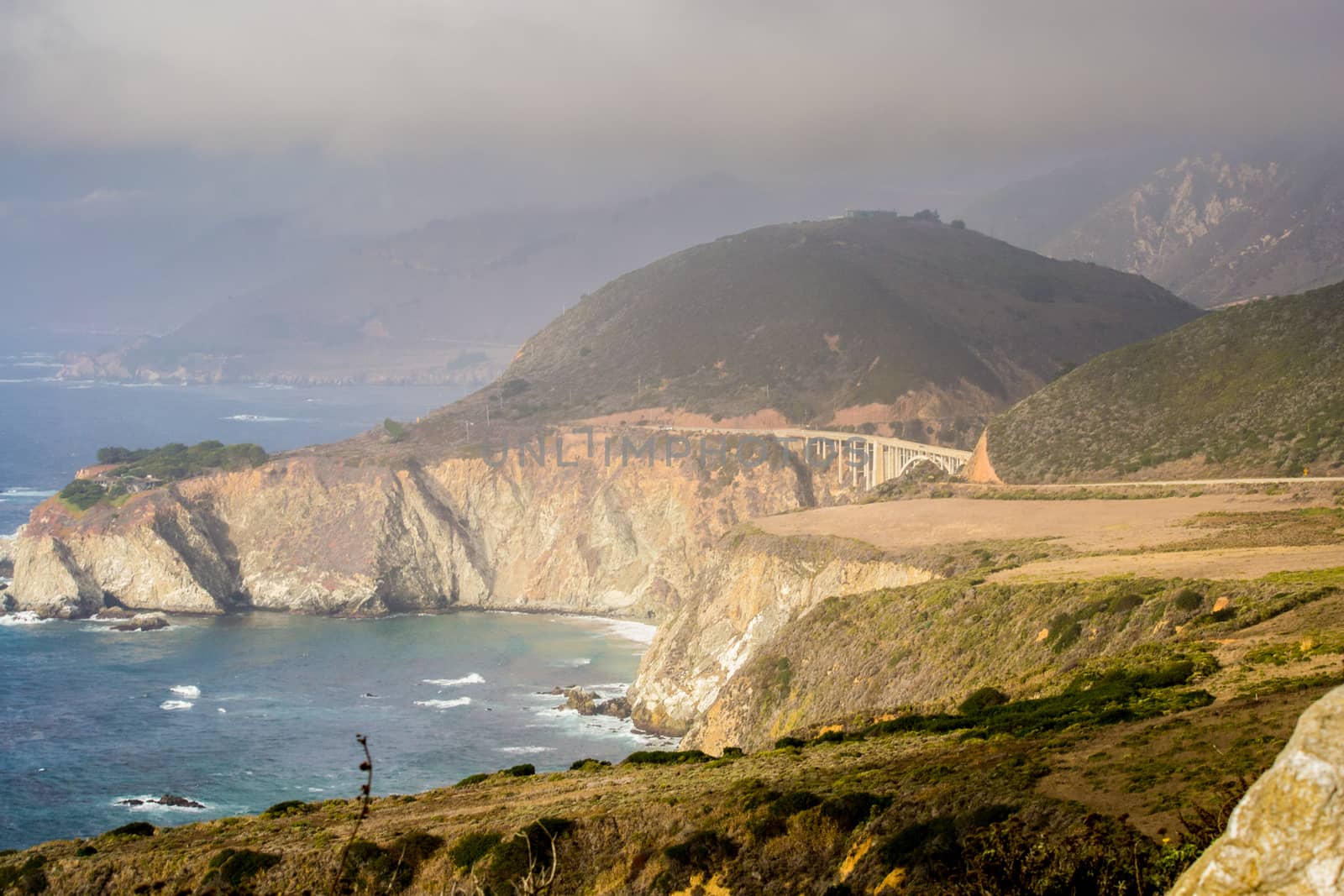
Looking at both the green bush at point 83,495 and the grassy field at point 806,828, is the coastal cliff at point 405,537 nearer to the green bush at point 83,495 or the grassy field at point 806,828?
the green bush at point 83,495

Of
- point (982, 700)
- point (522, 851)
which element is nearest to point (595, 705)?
point (982, 700)

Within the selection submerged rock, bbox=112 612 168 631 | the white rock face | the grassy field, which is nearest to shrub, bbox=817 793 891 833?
the grassy field

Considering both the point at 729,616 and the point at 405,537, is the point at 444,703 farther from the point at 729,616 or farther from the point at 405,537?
the point at 405,537

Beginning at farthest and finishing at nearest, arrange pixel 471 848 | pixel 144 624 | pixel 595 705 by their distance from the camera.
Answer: pixel 144 624, pixel 595 705, pixel 471 848

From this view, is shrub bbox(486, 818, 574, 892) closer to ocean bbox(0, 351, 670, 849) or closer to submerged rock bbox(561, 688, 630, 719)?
ocean bbox(0, 351, 670, 849)

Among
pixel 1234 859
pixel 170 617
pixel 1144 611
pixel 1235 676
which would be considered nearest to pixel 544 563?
pixel 170 617

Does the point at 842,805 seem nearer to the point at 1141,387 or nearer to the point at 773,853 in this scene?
the point at 773,853
